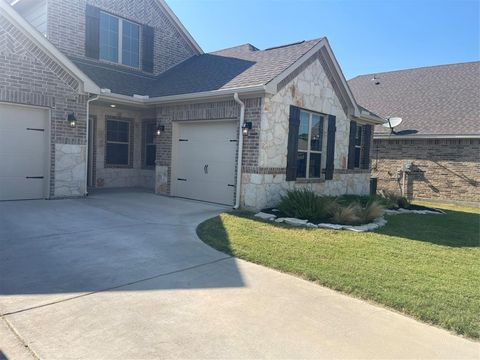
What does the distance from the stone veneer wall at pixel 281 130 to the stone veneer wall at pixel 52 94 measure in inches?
186

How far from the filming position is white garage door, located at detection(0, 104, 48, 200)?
9320 millimetres

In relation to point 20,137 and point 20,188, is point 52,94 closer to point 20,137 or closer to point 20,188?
point 20,137

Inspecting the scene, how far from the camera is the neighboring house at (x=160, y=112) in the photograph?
942cm

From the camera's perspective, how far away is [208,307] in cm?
389

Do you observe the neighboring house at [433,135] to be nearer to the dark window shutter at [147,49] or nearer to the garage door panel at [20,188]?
Answer: the dark window shutter at [147,49]

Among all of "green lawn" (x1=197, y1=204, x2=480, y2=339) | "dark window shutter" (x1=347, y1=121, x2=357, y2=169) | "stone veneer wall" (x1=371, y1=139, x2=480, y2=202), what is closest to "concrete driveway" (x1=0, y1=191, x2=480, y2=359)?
"green lawn" (x1=197, y1=204, x2=480, y2=339)

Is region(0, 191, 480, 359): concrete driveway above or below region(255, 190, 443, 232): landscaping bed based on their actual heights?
below

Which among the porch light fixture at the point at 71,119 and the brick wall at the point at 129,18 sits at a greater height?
the brick wall at the point at 129,18

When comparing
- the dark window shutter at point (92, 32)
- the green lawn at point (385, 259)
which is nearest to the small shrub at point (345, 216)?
the green lawn at point (385, 259)

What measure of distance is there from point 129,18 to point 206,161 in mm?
6959

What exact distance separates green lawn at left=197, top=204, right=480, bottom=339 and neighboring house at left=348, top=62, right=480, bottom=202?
773 cm

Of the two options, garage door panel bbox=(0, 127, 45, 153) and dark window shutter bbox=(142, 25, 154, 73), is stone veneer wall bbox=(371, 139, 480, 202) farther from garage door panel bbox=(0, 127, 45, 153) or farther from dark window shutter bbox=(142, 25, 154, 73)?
garage door panel bbox=(0, 127, 45, 153)

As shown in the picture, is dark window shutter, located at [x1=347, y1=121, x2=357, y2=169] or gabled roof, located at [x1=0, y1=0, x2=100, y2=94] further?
dark window shutter, located at [x1=347, y1=121, x2=357, y2=169]

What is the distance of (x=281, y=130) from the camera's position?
9.98 meters
